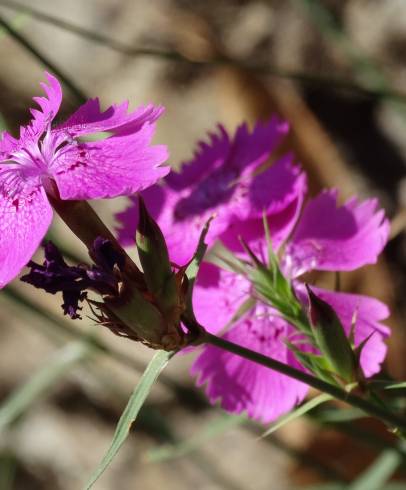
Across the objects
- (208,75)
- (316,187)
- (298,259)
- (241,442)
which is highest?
(208,75)

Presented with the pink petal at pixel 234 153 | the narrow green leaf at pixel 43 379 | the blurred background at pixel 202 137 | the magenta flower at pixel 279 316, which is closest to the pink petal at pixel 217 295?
the magenta flower at pixel 279 316

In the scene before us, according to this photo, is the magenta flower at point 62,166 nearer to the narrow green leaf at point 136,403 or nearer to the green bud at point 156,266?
the green bud at point 156,266

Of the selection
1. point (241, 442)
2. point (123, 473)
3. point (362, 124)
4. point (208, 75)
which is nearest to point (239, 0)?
point (208, 75)

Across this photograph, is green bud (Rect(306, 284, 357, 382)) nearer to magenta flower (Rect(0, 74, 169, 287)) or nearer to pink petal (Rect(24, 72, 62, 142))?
magenta flower (Rect(0, 74, 169, 287))

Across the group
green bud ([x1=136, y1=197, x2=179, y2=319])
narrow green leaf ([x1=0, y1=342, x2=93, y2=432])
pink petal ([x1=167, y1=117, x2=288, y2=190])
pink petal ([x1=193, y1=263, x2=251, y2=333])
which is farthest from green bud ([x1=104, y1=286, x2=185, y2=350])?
narrow green leaf ([x1=0, y1=342, x2=93, y2=432])

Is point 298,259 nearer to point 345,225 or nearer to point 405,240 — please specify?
point 345,225

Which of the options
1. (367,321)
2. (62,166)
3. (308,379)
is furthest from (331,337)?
(62,166)
